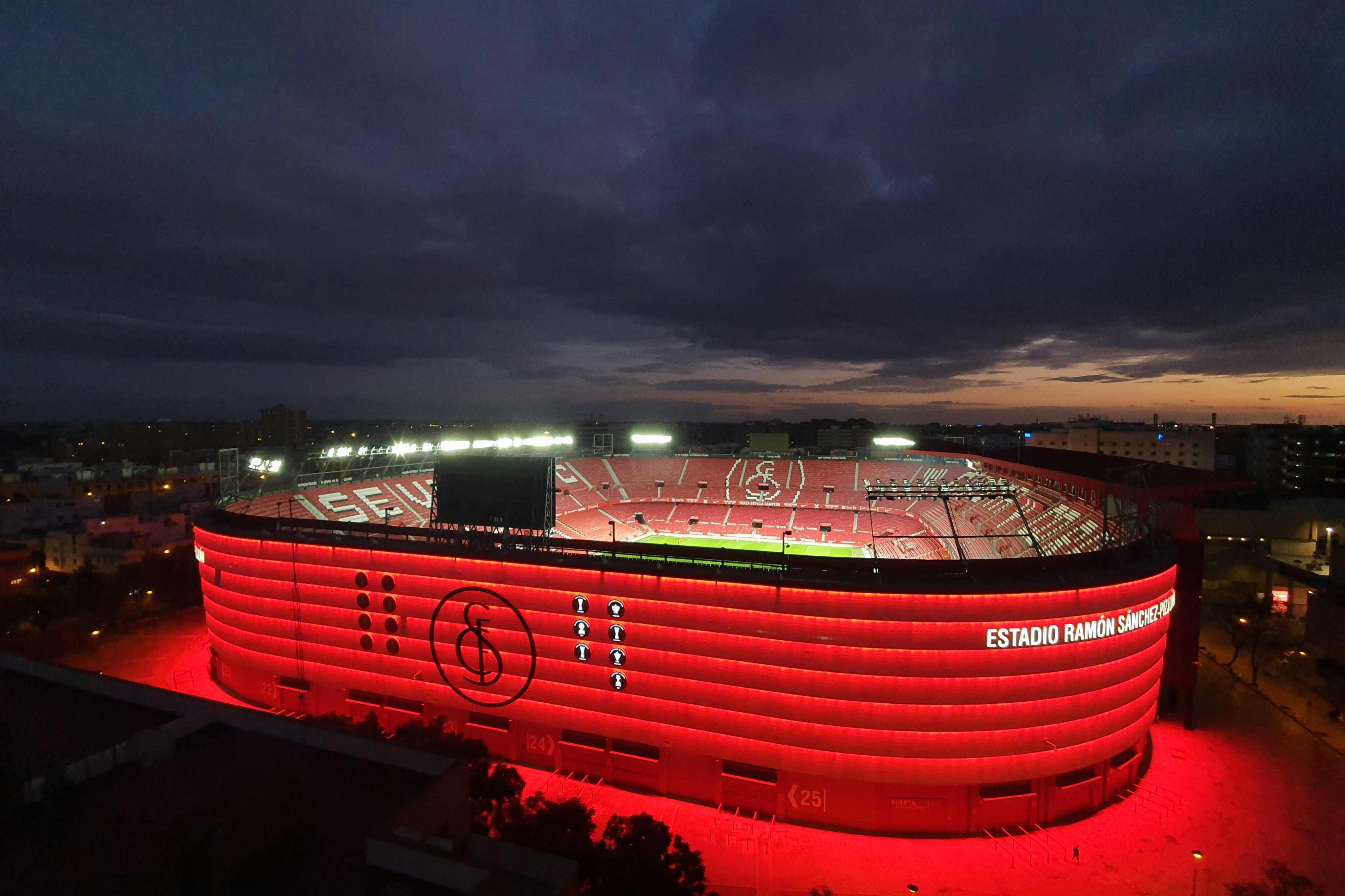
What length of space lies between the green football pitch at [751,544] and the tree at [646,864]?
35.4 metres

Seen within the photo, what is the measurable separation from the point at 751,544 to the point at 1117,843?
3658 cm

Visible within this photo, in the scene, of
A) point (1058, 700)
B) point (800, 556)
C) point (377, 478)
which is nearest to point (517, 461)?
point (800, 556)

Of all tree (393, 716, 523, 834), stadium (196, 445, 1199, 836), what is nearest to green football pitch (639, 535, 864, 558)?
stadium (196, 445, 1199, 836)

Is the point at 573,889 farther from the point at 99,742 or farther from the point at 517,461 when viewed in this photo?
the point at 517,461

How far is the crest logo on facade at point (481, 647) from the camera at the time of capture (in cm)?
2306

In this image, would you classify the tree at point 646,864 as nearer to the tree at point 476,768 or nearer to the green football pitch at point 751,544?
the tree at point 476,768

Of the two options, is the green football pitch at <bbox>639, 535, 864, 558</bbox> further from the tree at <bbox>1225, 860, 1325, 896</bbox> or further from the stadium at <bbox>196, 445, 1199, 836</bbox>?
the tree at <bbox>1225, 860, 1325, 896</bbox>

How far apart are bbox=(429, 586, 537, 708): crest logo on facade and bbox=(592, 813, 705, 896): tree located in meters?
9.95

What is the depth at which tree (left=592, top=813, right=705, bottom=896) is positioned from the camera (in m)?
12.4

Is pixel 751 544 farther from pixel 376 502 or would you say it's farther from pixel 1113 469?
pixel 376 502

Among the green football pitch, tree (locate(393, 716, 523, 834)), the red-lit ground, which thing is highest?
tree (locate(393, 716, 523, 834))

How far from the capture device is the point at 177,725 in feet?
42.1

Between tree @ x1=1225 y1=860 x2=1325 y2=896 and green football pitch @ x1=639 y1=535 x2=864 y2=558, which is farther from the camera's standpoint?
green football pitch @ x1=639 y1=535 x2=864 y2=558

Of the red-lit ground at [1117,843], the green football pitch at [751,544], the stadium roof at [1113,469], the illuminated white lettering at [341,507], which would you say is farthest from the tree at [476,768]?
the green football pitch at [751,544]
